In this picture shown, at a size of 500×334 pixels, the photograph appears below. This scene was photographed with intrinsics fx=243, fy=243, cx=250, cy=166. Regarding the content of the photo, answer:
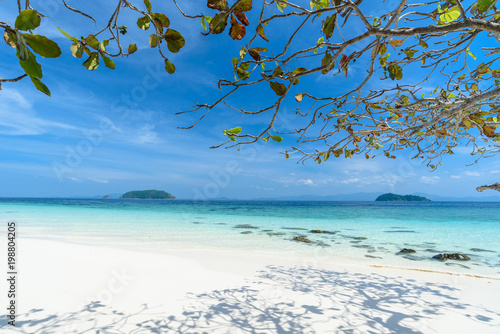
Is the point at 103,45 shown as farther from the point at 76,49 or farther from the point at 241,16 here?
the point at 241,16

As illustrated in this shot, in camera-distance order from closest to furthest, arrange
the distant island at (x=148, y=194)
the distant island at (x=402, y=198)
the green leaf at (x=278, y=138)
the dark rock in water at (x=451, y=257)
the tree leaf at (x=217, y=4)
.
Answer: the tree leaf at (x=217, y=4)
the green leaf at (x=278, y=138)
the dark rock in water at (x=451, y=257)
the distant island at (x=402, y=198)
the distant island at (x=148, y=194)

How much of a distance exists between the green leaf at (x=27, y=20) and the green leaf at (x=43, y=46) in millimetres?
16

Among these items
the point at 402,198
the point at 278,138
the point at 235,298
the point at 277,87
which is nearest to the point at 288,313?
the point at 235,298

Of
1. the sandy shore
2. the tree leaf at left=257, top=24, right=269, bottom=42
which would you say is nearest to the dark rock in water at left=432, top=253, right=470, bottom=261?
the sandy shore

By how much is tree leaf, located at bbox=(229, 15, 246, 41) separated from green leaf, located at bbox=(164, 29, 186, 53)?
19 centimetres

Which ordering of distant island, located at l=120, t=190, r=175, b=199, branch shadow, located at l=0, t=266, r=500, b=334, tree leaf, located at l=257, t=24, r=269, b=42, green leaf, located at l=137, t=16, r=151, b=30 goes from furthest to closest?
1. distant island, located at l=120, t=190, r=175, b=199
2. branch shadow, located at l=0, t=266, r=500, b=334
3. tree leaf, located at l=257, t=24, r=269, b=42
4. green leaf, located at l=137, t=16, r=151, b=30

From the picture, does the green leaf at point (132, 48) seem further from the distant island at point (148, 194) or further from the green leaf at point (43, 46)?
the distant island at point (148, 194)

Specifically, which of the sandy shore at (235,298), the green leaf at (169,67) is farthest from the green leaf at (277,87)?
the sandy shore at (235,298)

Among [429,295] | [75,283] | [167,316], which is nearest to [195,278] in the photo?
[167,316]

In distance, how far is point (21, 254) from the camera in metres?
5.20

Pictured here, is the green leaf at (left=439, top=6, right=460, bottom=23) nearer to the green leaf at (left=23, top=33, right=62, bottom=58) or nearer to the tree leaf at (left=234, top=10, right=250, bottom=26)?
the tree leaf at (left=234, top=10, right=250, bottom=26)

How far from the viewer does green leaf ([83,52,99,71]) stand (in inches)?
35.4

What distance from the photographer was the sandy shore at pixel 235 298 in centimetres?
259

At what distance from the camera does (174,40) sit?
0.83m
